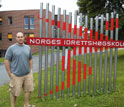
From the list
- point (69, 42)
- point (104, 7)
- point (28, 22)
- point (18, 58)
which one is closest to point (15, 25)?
point (28, 22)

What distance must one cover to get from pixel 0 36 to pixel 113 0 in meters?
24.1

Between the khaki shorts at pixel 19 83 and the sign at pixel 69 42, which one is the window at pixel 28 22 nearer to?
the sign at pixel 69 42

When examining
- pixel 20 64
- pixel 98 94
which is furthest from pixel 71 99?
pixel 20 64

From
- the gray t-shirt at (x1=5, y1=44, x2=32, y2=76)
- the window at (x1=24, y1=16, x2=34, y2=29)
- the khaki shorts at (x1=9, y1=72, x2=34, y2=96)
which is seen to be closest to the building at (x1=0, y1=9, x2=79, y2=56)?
the window at (x1=24, y1=16, x2=34, y2=29)

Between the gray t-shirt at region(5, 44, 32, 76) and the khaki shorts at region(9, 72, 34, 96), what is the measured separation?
106 millimetres

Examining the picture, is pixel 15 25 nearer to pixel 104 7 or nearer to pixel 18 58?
pixel 104 7

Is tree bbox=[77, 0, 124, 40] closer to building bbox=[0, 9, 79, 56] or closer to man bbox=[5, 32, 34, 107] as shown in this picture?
man bbox=[5, 32, 34, 107]

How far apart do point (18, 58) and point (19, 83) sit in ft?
1.88

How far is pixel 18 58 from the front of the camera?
3707mm

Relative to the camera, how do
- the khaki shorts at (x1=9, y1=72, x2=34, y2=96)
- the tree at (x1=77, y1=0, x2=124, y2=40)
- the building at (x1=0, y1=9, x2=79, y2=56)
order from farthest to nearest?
the building at (x1=0, y1=9, x2=79, y2=56), the tree at (x1=77, y1=0, x2=124, y2=40), the khaki shorts at (x1=9, y1=72, x2=34, y2=96)

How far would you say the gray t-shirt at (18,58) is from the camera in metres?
3.69

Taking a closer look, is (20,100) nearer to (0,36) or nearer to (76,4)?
(76,4)

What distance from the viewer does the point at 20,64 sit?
3736mm

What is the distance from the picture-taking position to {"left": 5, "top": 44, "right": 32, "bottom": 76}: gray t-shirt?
3.69 metres
